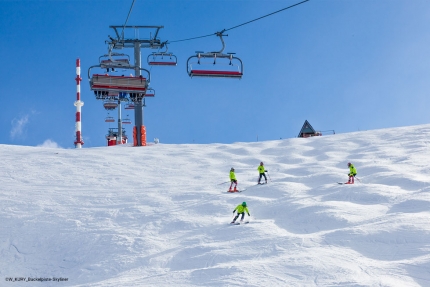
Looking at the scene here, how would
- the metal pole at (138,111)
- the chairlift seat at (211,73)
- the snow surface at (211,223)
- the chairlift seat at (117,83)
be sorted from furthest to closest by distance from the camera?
1. the metal pole at (138,111)
2. the chairlift seat at (117,83)
3. the chairlift seat at (211,73)
4. the snow surface at (211,223)

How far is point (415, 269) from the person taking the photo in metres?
8.16

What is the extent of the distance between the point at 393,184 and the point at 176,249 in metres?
9.03

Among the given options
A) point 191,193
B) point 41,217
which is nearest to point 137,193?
point 191,193

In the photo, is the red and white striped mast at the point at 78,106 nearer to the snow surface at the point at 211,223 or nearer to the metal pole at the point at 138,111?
the metal pole at the point at 138,111

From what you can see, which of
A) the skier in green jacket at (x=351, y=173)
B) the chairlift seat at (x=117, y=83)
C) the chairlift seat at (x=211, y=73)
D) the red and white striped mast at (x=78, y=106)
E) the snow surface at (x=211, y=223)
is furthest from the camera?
the red and white striped mast at (x=78, y=106)

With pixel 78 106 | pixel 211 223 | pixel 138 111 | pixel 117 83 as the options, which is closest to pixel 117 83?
pixel 117 83

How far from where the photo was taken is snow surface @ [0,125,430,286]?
8.50 meters

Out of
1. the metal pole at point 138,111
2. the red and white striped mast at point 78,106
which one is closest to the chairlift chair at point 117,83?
the metal pole at point 138,111

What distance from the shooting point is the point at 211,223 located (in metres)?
11.9

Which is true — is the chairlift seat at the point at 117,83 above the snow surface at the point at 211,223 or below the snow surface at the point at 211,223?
above

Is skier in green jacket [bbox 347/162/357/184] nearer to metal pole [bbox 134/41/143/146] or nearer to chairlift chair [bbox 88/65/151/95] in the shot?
chairlift chair [bbox 88/65/151/95]

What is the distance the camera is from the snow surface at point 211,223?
850 cm

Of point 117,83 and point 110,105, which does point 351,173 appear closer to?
point 117,83

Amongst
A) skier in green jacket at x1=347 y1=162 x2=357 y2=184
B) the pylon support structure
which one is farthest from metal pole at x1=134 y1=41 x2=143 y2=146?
skier in green jacket at x1=347 y1=162 x2=357 y2=184
